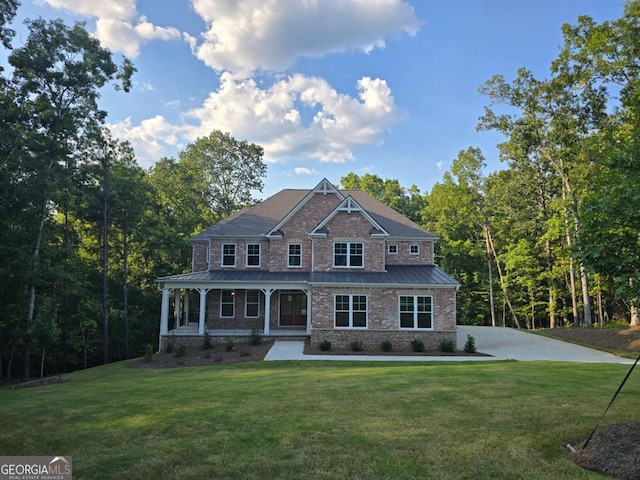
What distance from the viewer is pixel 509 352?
63.1 feet

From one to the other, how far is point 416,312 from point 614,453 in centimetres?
1525

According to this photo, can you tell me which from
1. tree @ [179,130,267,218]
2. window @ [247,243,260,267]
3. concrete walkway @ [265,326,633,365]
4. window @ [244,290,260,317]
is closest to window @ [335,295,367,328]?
concrete walkway @ [265,326,633,365]

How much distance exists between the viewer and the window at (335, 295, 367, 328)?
2020cm

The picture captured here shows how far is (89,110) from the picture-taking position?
70.8 ft

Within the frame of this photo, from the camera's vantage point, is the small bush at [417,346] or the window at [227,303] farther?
the window at [227,303]

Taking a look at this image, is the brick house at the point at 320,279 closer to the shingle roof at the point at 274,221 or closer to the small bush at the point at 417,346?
the shingle roof at the point at 274,221

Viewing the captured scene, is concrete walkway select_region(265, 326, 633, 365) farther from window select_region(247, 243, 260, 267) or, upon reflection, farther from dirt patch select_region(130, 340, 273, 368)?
window select_region(247, 243, 260, 267)

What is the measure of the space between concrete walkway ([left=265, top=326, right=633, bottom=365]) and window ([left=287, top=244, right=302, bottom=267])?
4752 mm

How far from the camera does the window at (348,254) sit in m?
22.5

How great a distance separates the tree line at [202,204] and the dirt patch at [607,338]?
3.01 m

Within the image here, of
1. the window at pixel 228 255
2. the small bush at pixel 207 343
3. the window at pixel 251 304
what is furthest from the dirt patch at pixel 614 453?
the window at pixel 228 255

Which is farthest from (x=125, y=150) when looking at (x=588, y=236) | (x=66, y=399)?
(x=588, y=236)

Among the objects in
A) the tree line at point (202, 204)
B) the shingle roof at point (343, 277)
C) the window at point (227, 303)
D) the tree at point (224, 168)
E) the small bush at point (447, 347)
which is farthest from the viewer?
the tree at point (224, 168)

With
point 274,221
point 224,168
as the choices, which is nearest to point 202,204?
point 224,168
